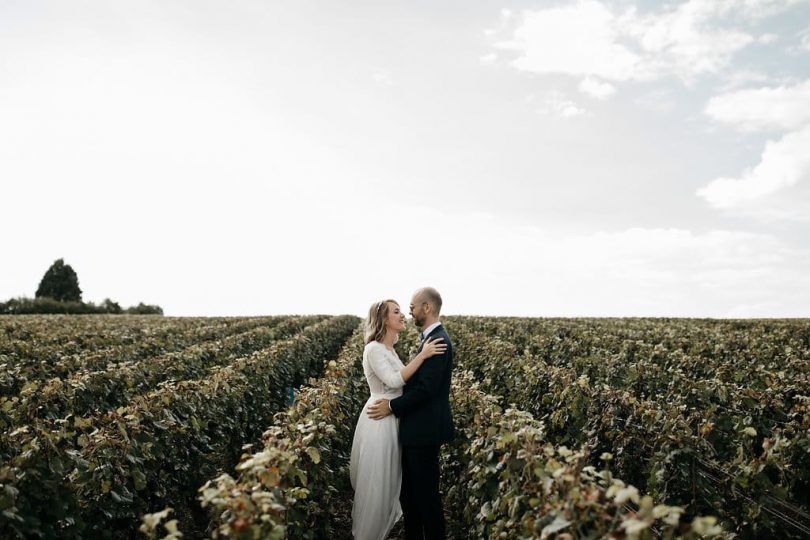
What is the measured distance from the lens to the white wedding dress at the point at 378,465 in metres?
4.52

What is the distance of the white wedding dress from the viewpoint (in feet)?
14.8

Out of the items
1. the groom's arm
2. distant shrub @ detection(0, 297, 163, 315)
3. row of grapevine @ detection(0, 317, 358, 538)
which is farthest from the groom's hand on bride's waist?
distant shrub @ detection(0, 297, 163, 315)

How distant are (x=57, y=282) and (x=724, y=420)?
72.9m

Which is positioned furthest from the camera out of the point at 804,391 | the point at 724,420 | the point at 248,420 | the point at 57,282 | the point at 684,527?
the point at 57,282

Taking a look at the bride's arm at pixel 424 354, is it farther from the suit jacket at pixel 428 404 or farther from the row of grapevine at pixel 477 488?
the row of grapevine at pixel 477 488

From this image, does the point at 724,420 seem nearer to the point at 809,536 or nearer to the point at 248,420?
the point at 809,536

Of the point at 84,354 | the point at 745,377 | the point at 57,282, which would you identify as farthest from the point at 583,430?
the point at 57,282

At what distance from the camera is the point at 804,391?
7.84 m

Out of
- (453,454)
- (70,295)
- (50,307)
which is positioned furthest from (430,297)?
(70,295)

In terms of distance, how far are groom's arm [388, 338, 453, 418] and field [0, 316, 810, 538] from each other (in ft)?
2.13

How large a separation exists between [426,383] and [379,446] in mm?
708

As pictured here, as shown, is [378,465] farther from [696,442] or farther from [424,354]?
[696,442]

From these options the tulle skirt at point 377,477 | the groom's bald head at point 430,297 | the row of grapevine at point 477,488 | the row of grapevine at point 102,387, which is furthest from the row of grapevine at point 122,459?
the groom's bald head at point 430,297

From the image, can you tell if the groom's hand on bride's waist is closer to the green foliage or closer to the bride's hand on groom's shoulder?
the green foliage
